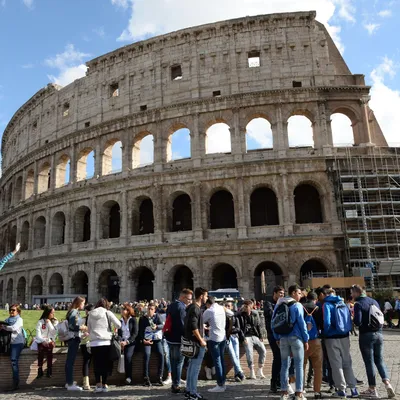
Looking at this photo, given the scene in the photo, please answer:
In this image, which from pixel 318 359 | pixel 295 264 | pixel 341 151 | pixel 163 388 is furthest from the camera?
pixel 341 151

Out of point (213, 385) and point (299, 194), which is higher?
point (299, 194)

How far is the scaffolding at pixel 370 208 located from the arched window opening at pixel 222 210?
627 centimetres

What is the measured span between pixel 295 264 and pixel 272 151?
6.62 m

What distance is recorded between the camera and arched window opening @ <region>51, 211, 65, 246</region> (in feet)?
94.7

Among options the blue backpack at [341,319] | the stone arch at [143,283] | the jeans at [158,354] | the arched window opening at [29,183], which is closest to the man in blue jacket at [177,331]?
the jeans at [158,354]

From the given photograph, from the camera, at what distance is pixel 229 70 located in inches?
987

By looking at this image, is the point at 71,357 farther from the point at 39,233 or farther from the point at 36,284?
the point at 39,233

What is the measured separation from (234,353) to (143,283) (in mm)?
19224

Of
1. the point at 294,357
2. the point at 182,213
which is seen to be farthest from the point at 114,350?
the point at 182,213

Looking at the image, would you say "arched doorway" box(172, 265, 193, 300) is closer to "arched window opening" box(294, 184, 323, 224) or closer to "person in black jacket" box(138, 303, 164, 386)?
"arched window opening" box(294, 184, 323, 224)

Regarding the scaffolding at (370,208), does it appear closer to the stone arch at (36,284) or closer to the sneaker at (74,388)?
the sneaker at (74,388)

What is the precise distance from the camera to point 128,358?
7.57 metres

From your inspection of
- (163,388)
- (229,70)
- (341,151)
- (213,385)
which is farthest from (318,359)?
(229,70)

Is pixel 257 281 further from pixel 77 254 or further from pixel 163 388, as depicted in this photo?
pixel 163 388
